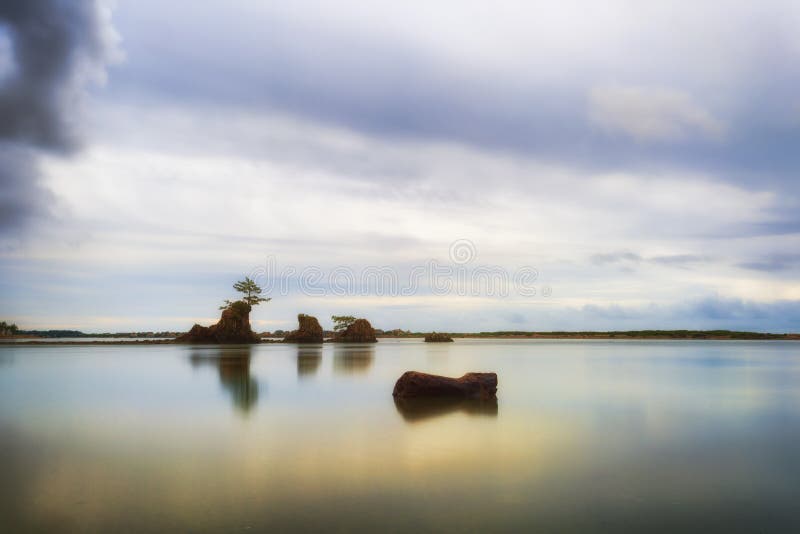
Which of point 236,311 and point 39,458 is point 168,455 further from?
point 236,311

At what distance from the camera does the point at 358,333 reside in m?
107

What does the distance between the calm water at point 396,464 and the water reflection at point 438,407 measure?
0.13 metres

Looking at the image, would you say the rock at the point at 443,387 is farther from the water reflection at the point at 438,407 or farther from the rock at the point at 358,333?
the rock at the point at 358,333

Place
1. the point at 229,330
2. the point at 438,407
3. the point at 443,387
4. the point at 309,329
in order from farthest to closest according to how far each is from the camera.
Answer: the point at 309,329
the point at 229,330
the point at 443,387
the point at 438,407

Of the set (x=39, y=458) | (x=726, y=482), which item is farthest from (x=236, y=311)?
(x=726, y=482)

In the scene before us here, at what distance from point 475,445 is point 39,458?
8874mm

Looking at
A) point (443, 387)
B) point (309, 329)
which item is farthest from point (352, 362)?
point (309, 329)

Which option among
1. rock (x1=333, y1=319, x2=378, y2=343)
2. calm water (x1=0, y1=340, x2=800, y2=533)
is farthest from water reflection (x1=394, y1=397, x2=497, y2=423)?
A: rock (x1=333, y1=319, x2=378, y2=343)

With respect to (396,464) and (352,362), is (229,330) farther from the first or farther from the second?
(396,464)

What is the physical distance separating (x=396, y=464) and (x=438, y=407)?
23.8 ft

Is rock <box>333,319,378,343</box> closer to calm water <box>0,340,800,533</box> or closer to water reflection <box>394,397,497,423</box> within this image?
calm water <box>0,340,800,533</box>

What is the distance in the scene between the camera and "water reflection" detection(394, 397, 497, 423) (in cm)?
1480

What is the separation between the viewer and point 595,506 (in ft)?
22.9

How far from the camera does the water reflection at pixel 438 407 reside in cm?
1480
